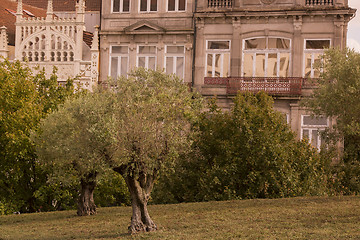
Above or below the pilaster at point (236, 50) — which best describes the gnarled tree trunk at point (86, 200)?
below

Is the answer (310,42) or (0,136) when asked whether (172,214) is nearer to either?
(0,136)

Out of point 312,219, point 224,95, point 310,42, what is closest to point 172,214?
point 312,219

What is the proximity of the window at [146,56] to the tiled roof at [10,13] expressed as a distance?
11.1 m

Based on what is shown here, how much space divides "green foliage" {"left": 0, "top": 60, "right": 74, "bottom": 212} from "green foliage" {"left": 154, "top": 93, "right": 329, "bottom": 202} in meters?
7.41

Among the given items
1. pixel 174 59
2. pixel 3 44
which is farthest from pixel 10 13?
pixel 174 59

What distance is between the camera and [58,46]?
50.2 metres

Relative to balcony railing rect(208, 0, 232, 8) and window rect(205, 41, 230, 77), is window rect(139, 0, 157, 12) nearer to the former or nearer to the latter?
balcony railing rect(208, 0, 232, 8)

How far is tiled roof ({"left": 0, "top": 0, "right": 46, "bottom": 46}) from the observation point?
55500 mm

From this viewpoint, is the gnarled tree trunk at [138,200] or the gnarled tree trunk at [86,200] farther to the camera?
the gnarled tree trunk at [86,200]

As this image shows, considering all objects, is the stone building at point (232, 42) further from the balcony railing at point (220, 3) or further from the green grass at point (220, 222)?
the green grass at point (220, 222)

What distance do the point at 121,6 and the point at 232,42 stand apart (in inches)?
320

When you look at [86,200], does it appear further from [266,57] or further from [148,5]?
[148,5]

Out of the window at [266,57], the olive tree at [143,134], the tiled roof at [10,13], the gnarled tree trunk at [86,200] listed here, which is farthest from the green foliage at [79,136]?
the tiled roof at [10,13]

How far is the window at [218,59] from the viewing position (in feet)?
156
